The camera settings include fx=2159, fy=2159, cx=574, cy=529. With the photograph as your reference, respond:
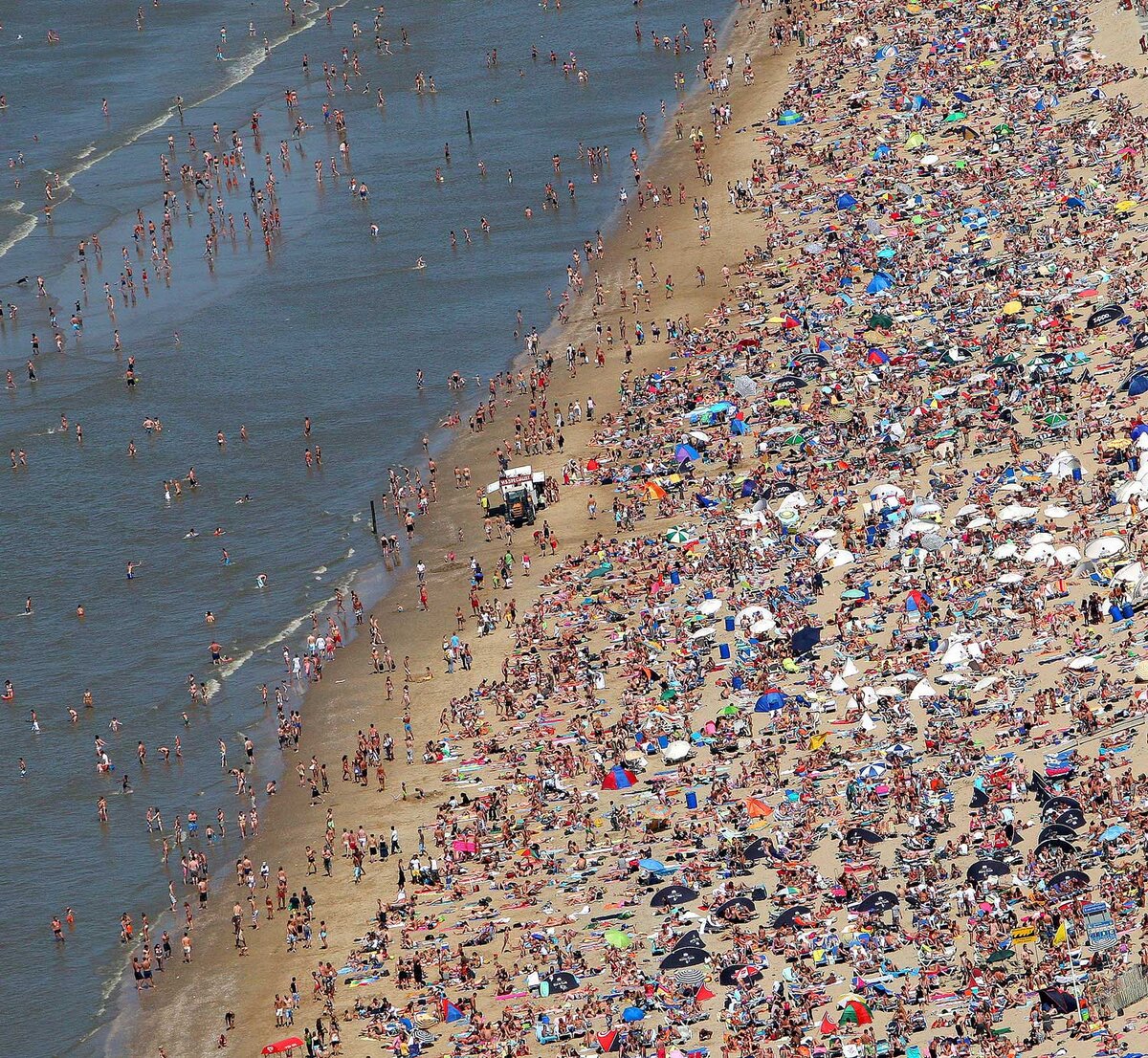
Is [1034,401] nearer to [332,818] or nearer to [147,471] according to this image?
[332,818]

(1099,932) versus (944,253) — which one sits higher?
(944,253)

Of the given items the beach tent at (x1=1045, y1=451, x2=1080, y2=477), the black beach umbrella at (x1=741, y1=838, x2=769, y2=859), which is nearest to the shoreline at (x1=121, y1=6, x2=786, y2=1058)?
the black beach umbrella at (x1=741, y1=838, x2=769, y2=859)

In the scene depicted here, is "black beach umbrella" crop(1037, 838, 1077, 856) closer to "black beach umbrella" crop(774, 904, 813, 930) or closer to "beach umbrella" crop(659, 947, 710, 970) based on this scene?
"black beach umbrella" crop(774, 904, 813, 930)

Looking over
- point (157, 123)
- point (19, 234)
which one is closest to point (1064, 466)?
point (19, 234)

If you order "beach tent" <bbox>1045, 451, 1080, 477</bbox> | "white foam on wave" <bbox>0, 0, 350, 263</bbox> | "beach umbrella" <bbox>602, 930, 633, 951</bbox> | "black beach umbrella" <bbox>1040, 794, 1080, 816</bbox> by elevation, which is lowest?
"beach umbrella" <bbox>602, 930, 633, 951</bbox>

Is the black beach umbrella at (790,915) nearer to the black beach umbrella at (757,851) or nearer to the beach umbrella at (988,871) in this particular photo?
the black beach umbrella at (757,851)

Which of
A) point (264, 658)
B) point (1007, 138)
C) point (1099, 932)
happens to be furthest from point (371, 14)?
point (1099, 932)
